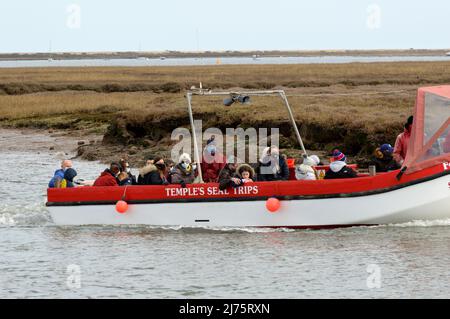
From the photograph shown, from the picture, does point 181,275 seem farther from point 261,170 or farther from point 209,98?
point 209,98

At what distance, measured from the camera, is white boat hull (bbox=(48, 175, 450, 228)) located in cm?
1770

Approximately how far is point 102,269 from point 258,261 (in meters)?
2.61

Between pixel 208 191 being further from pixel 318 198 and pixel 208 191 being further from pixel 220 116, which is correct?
pixel 220 116

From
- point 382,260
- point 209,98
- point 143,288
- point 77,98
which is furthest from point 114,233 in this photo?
point 77,98

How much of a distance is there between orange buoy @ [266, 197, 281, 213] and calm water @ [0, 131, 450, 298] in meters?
0.52

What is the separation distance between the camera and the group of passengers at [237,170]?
18500mm

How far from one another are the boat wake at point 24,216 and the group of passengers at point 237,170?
1.37m

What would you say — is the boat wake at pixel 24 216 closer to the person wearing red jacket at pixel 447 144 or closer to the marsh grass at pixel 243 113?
the marsh grass at pixel 243 113

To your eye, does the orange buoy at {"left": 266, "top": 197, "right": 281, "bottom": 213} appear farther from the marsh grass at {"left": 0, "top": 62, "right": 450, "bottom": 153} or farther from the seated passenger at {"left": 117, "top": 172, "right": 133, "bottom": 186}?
the marsh grass at {"left": 0, "top": 62, "right": 450, "bottom": 153}

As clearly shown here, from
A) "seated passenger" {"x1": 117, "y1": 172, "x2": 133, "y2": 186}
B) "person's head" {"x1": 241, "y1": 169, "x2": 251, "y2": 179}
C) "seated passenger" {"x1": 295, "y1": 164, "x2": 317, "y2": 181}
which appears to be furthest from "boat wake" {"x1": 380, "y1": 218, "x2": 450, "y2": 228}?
"seated passenger" {"x1": 117, "y1": 172, "x2": 133, "y2": 186}

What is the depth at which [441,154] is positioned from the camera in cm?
1755

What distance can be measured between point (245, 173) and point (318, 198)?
153 centimetres

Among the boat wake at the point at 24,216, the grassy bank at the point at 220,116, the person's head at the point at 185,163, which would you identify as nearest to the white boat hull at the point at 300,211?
the person's head at the point at 185,163

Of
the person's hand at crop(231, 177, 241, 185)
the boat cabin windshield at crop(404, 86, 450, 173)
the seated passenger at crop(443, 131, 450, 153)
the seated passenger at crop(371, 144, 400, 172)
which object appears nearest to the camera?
the boat cabin windshield at crop(404, 86, 450, 173)
